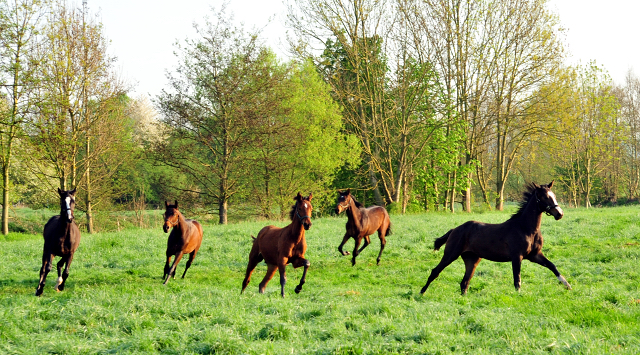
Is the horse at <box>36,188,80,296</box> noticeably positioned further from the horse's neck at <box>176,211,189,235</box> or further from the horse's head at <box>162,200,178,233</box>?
the horse's neck at <box>176,211,189,235</box>

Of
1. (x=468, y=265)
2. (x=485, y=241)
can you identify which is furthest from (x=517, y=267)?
(x=468, y=265)

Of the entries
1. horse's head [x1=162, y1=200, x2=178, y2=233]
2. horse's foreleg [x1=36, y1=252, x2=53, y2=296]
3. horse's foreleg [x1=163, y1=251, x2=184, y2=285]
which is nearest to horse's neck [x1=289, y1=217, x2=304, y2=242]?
horse's head [x1=162, y1=200, x2=178, y2=233]

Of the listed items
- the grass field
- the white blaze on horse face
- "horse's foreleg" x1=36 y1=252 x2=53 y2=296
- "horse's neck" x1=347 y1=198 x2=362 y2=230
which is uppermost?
the white blaze on horse face

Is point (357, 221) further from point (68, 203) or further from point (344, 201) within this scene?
point (68, 203)

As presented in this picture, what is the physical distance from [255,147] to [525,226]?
2252 cm

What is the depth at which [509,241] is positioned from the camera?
9.39m

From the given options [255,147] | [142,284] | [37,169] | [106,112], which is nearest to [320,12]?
[255,147]

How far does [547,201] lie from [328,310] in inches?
193

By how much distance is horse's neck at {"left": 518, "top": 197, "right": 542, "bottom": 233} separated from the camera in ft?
31.1

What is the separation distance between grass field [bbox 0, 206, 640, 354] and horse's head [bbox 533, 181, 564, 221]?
5.07ft

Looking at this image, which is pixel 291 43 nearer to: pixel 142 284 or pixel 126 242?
pixel 126 242

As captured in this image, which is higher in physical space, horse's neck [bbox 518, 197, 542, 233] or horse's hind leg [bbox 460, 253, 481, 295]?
horse's neck [bbox 518, 197, 542, 233]

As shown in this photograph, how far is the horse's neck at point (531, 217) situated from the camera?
948cm

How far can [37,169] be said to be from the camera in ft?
91.3
